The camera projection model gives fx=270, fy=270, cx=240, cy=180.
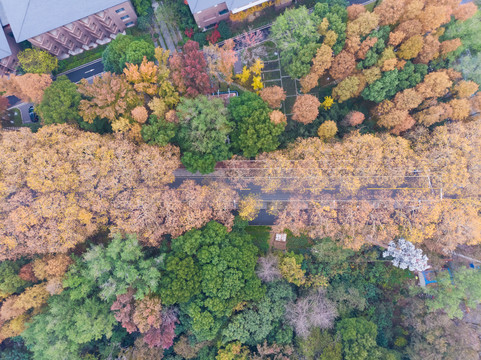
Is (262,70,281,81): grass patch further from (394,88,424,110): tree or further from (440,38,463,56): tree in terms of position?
(440,38,463,56): tree

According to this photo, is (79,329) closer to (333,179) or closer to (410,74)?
(333,179)

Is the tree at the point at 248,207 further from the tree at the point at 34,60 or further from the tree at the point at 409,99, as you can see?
the tree at the point at 34,60

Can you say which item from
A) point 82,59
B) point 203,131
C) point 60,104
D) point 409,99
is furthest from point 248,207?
point 82,59

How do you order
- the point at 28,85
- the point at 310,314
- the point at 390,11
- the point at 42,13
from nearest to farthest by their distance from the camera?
1. the point at 390,11
2. the point at 310,314
3. the point at 28,85
4. the point at 42,13

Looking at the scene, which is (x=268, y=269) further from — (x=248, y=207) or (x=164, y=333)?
(x=164, y=333)

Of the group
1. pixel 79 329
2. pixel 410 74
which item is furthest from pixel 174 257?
pixel 410 74

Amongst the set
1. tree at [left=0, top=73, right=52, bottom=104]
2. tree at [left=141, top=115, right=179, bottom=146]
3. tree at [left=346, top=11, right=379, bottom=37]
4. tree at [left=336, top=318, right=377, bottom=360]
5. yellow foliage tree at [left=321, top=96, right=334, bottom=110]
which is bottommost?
tree at [left=336, top=318, right=377, bottom=360]

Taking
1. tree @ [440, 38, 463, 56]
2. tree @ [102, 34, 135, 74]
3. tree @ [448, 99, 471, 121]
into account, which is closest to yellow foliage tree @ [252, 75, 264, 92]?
tree @ [102, 34, 135, 74]
